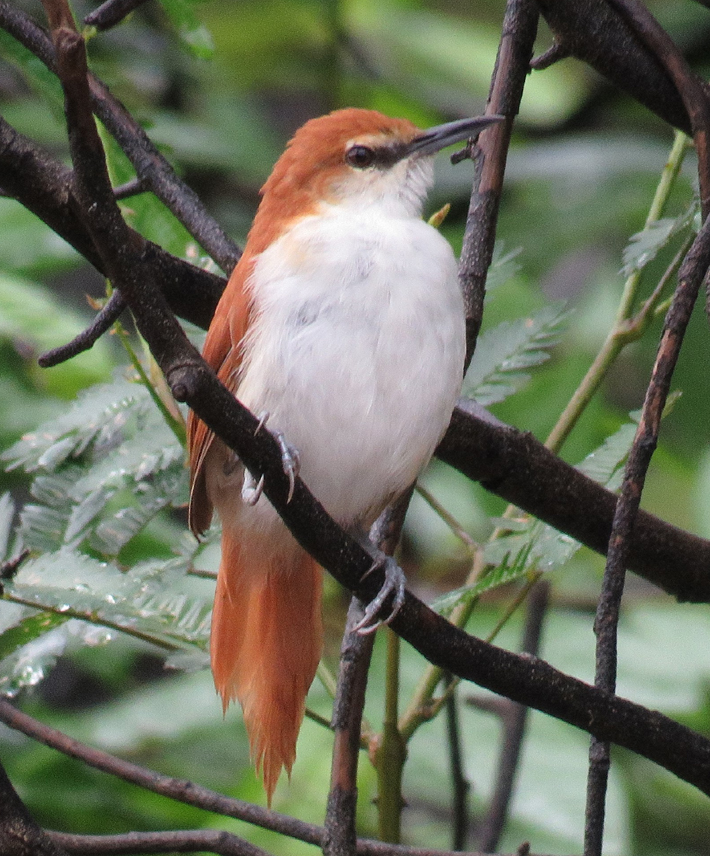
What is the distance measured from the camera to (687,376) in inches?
114

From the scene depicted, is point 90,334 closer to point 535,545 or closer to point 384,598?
point 384,598

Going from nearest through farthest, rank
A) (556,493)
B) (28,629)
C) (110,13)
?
(110,13), (28,629), (556,493)

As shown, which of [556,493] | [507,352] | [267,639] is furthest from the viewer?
[507,352]

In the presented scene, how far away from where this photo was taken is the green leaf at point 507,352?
2.11 meters

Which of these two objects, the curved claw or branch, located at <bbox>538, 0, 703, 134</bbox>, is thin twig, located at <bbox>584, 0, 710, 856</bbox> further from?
branch, located at <bbox>538, 0, 703, 134</bbox>

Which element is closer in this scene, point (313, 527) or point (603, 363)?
point (313, 527)

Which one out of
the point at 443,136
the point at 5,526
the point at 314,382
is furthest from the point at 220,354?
the point at 443,136

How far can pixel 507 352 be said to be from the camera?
2133 millimetres

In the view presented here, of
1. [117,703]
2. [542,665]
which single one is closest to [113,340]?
[117,703]

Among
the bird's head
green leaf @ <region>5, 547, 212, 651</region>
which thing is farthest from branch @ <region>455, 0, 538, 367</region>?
green leaf @ <region>5, 547, 212, 651</region>

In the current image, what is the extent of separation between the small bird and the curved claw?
14 millimetres

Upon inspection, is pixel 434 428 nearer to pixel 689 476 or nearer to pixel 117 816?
Result: pixel 117 816

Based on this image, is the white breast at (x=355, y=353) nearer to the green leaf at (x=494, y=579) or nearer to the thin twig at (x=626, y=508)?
the green leaf at (x=494, y=579)

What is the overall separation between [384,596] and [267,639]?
556 mm
